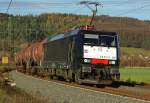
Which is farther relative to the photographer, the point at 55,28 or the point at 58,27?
the point at 55,28

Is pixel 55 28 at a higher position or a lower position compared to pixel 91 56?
higher

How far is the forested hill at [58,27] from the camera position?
114m

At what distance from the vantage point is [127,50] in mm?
127562

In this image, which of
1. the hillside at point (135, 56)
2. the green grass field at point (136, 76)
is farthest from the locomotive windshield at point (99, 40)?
the hillside at point (135, 56)

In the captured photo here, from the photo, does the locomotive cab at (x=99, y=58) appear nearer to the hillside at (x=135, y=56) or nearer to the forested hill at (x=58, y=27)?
the forested hill at (x=58, y=27)

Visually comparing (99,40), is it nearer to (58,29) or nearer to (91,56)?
(91,56)

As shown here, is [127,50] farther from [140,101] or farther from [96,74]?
[140,101]

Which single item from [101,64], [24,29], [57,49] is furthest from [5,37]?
[101,64]

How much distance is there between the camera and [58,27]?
125250 mm

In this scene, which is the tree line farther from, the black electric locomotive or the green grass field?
the black electric locomotive

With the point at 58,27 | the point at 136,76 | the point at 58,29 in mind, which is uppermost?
the point at 58,27

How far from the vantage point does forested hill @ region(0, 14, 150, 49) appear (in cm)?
11443

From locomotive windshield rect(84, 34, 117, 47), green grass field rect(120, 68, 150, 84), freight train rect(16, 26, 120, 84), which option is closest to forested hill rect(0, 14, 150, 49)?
green grass field rect(120, 68, 150, 84)

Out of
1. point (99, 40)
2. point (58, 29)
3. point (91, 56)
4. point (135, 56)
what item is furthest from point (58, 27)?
point (91, 56)
